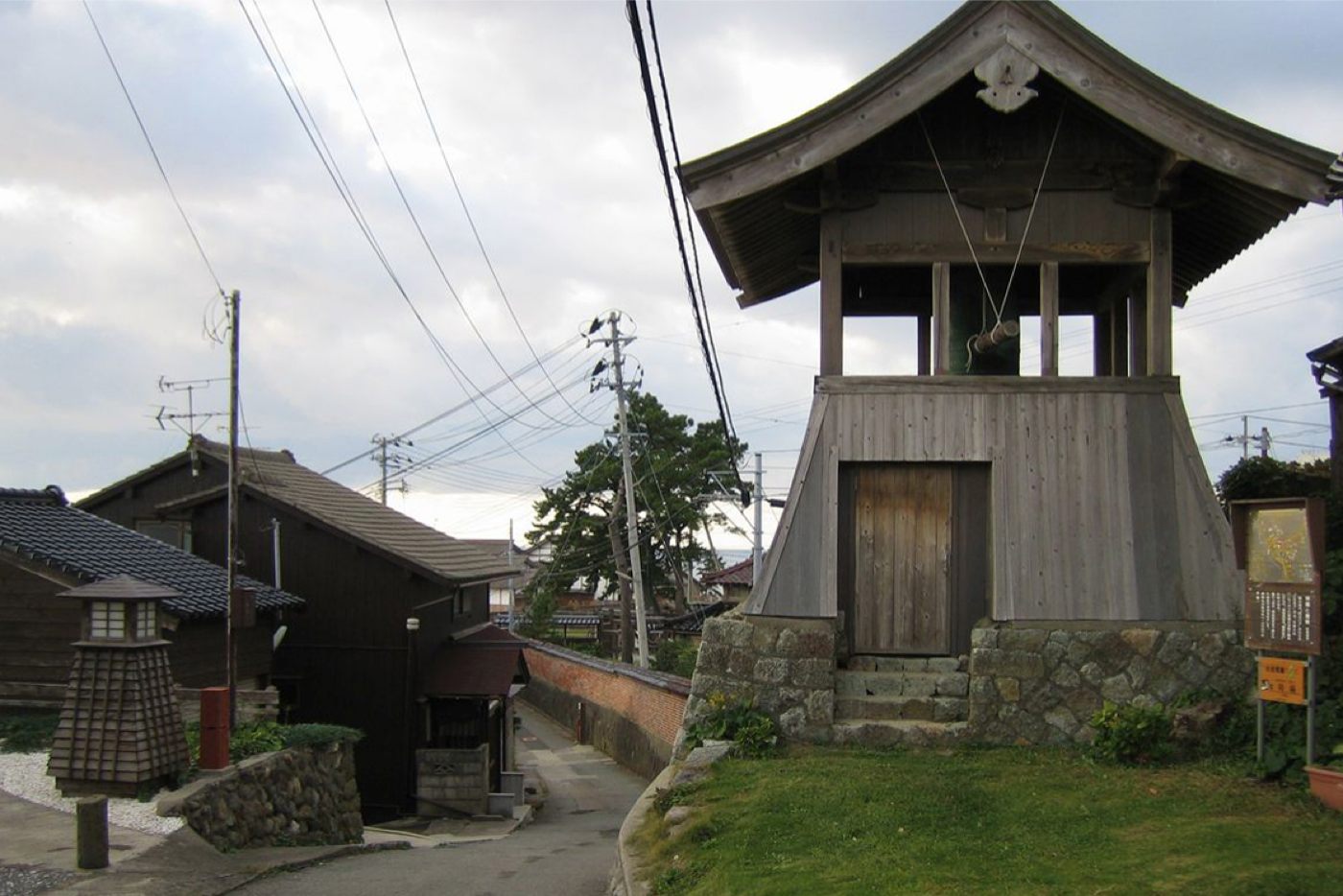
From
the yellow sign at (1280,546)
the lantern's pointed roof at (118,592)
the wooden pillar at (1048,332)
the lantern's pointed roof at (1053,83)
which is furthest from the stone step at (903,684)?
the lantern's pointed roof at (118,592)

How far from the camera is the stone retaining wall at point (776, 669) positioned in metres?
10.9

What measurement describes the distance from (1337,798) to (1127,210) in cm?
586

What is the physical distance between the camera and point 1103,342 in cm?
1409

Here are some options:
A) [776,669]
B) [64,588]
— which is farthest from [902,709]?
[64,588]

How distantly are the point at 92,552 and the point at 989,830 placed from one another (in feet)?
44.7

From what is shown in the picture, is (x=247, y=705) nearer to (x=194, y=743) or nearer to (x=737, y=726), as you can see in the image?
(x=194, y=743)

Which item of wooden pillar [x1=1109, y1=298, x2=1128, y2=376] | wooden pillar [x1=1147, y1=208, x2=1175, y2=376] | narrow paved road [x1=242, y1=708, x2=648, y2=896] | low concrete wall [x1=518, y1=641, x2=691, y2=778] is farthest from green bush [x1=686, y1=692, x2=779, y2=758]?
low concrete wall [x1=518, y1=641, x2=691, y2=778]

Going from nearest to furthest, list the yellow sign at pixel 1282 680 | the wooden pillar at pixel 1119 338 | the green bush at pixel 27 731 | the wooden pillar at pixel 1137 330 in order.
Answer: the yellow sign at pixel 1282 680
the wooden pillar at pixel 1137 330
the wooden pillar at pixel 1119 338
the green bush at pixel 27 731

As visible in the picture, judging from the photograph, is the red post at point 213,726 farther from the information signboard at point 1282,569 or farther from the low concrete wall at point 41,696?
the information signboard at point 1282,569

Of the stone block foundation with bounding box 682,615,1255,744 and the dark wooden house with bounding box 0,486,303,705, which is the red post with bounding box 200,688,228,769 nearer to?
the dark wooden house with bounding box 0,486,303,705

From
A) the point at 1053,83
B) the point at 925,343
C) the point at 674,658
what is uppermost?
the point at 1053,83

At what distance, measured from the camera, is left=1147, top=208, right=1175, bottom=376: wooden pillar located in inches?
448

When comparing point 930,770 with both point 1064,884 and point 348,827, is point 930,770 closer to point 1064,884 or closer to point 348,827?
point 1064,884

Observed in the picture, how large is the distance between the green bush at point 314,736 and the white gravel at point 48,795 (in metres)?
2.90
